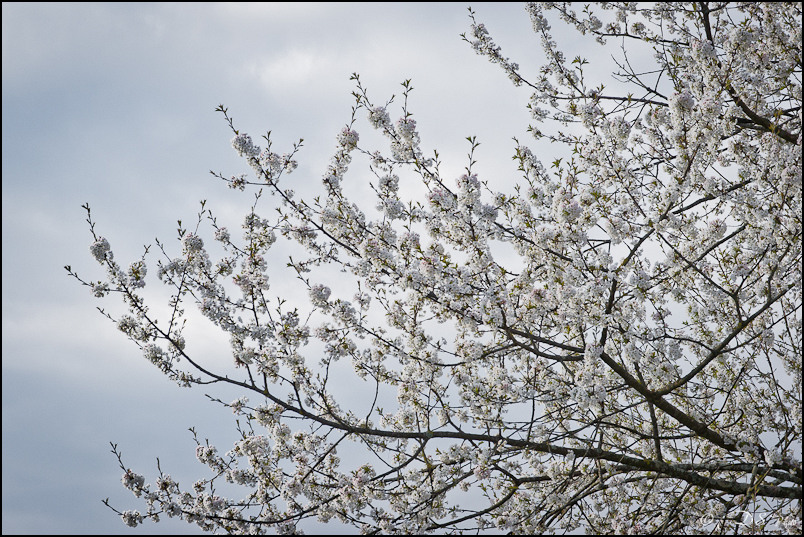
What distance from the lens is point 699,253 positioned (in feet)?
19.8

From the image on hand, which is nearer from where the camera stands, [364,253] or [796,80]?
[364,253]

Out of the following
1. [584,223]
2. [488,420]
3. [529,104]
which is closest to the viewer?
[584,223]

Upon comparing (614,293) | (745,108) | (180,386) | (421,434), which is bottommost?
(421,434)

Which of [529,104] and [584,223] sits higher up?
[529,104]

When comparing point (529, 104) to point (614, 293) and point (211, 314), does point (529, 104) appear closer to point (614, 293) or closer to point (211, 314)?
point (614, 293)

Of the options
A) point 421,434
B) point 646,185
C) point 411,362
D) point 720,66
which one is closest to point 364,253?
point 411,362

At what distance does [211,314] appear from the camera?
605 cm

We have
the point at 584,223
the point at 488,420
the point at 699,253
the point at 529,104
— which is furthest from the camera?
the point at 529,104

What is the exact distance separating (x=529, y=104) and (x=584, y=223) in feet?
10.2

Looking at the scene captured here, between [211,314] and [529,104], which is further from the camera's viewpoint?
[529,104]

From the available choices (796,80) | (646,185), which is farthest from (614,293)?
(796,80)

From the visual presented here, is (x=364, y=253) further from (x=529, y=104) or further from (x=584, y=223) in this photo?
(x=529, y=104)

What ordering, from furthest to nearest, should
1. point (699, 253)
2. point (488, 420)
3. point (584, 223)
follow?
1. point (488, 420)
2. point (699, 253)
3. point (584, 223)

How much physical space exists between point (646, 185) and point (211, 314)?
16.8ft
